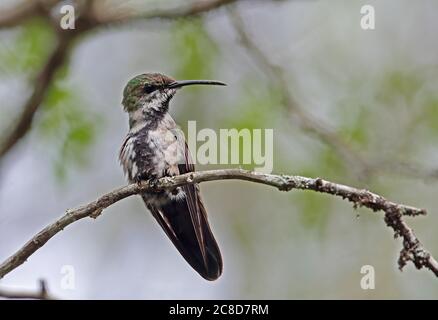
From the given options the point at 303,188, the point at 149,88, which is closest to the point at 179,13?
the point at 149,88

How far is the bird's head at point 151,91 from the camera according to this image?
622 centimetres

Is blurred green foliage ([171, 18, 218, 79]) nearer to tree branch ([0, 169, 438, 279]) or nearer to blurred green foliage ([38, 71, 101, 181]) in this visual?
blurred green foliage ([38, 71, 101, 181])

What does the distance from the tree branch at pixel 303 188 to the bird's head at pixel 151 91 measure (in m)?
1.32

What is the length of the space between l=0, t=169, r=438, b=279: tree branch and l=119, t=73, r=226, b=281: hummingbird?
2.51 feet

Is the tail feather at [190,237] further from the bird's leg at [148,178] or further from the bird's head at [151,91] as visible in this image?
the bird's head at [151,91]

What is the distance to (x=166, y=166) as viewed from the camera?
580 cm

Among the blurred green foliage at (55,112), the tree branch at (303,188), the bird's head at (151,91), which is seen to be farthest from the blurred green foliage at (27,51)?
the tree branch at (303,188)

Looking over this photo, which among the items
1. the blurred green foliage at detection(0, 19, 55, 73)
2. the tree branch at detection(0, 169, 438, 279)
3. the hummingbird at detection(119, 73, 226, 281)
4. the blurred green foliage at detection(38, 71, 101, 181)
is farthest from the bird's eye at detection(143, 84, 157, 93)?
the tree branch at detection(0, 169, 438, 279)

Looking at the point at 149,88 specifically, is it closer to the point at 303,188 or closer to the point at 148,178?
the point at 148,178

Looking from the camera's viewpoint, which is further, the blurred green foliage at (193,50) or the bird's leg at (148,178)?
the blurred green foliage at (193,50)

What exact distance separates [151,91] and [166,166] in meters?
0.76

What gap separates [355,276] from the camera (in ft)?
25.4
